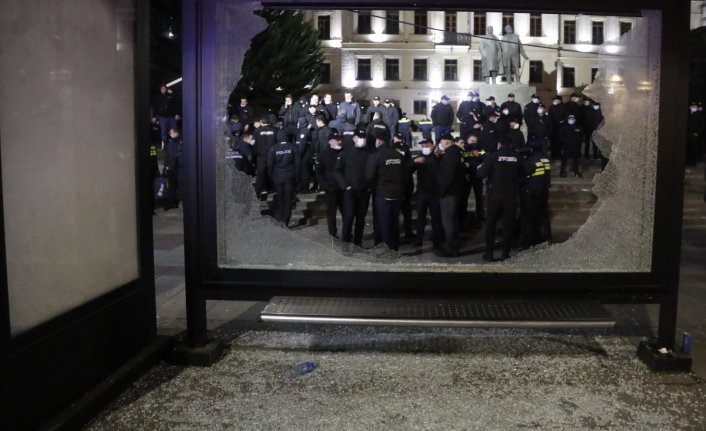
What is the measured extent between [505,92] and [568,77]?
103ft

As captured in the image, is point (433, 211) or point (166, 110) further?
point (166, 110)

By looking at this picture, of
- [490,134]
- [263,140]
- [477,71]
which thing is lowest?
[263,140]

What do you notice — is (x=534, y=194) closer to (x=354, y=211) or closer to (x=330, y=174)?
(x=354, y=211)

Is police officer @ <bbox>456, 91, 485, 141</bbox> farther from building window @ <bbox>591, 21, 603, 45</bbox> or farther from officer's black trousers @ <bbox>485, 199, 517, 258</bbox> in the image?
building window @ <bbox>591, 21, 603, 45</bbox>

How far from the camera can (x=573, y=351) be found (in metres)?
5.59

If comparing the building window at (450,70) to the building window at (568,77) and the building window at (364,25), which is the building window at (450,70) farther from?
the building window at (568,77)

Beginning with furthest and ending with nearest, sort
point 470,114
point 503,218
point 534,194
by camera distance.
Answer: point 470,114 < point 534,194 < point 503,218

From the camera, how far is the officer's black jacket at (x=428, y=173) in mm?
10406

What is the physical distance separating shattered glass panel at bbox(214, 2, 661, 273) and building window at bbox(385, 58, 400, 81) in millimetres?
39997

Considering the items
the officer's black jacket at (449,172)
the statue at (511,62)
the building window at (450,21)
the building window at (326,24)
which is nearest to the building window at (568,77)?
the building window at (450,21)

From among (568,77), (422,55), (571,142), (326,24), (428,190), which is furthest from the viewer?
(568,77)

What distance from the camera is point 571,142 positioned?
17.0m

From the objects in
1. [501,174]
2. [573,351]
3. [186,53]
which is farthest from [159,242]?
[573,351]

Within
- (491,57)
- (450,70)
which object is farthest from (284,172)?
(450,70)
